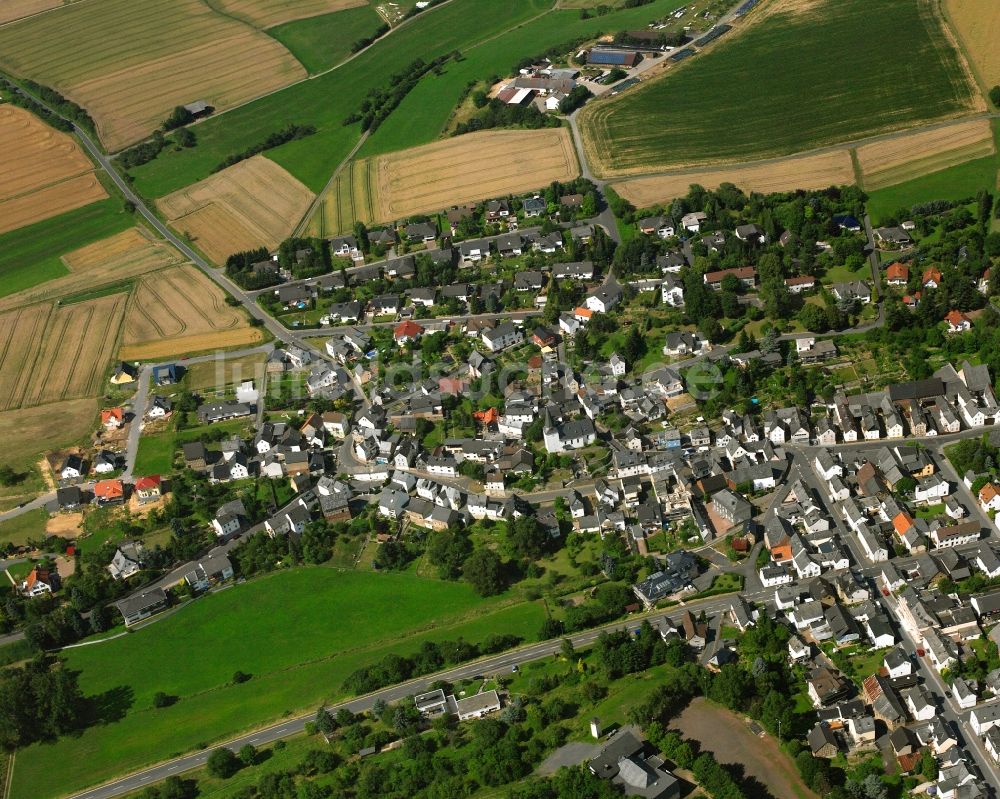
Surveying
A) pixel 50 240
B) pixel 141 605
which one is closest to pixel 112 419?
pixel 141 605

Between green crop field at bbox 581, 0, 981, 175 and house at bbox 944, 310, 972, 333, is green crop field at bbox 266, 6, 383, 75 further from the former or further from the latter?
house at bbox 944, 310, 972, 333

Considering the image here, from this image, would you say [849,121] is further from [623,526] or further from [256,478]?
[256,478]

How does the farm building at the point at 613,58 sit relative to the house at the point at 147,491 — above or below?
above

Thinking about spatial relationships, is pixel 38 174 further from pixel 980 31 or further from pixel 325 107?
pixel 980 31

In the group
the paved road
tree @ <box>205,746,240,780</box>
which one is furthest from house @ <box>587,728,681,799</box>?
tree @ <box>205,746,240,780</box>

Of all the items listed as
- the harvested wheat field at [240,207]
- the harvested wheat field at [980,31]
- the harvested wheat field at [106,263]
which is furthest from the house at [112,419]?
the harvested wheat field at [980,31]

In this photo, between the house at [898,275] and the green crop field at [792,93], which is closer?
the house at [898,275]

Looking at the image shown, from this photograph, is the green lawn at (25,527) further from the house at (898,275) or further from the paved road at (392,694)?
the house at (898,275)
